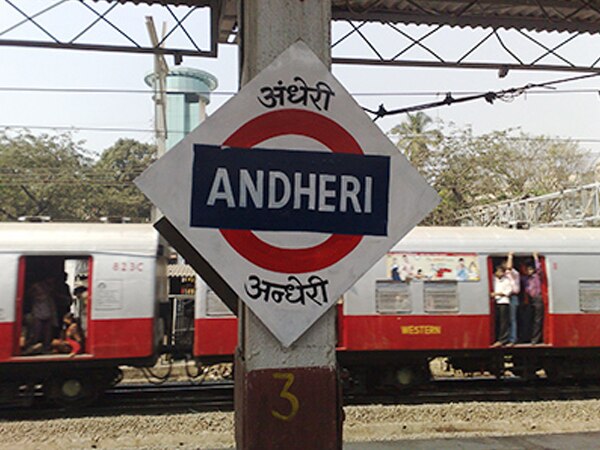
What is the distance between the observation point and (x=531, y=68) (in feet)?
26.7

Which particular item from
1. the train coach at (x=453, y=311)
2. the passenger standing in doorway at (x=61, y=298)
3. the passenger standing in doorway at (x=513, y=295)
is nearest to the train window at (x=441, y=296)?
the train coach at (x=453, y=311)

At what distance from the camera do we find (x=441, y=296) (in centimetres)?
898

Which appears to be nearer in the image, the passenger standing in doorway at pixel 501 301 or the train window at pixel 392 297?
the train window at pixel 392 297

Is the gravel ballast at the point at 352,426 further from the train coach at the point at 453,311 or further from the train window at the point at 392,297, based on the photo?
the train window at the point at 392,297

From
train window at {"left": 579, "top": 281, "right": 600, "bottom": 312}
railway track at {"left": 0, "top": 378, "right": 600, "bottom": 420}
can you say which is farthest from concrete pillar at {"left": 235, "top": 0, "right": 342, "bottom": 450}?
train window at {"left": 579, "top": 281, "right": 600, "bottom": 312}

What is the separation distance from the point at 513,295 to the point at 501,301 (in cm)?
22

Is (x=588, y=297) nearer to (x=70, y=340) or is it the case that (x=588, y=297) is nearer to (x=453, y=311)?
(x=453, y=311)

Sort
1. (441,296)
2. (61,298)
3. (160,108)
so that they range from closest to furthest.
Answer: (61,298)
(441,296)
(160,108)

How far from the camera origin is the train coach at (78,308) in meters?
7.95

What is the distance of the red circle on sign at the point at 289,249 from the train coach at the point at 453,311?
666 centimetres

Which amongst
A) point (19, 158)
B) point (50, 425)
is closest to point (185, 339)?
point (50, 425)

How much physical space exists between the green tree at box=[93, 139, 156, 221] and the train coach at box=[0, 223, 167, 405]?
19432 mm

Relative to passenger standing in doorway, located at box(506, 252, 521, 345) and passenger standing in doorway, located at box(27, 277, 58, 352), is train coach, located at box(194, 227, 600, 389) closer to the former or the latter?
passenger standing in doorway, located at box(506, 252, 521, 345)

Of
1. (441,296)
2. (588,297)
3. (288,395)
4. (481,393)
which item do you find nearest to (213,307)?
(441,296)
